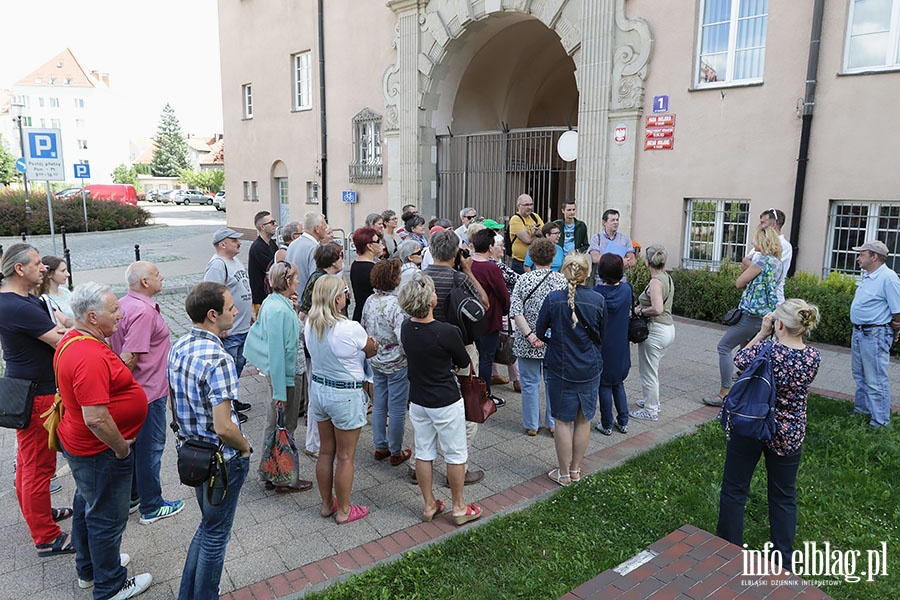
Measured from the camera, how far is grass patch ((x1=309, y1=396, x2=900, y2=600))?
12.2 ft

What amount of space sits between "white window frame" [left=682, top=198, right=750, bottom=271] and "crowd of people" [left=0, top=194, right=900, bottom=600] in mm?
4064

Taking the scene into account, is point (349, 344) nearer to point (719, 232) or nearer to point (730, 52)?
point (719, 232)

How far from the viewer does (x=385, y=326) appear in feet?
15.8

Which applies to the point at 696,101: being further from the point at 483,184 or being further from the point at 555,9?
the point at 483,184

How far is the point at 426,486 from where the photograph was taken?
4.35 meters

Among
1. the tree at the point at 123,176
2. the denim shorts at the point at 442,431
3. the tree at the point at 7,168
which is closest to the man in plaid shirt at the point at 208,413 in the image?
the denim shorts at the point at 442,431

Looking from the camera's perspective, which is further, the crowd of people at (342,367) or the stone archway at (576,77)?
the stone archway at (576,77)

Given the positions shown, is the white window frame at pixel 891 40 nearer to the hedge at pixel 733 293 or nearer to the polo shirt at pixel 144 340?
the hedge at pixel 733 293

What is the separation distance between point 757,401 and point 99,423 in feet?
11.9

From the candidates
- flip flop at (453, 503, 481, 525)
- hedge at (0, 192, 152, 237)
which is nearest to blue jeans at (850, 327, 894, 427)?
flip flop at (453, 503, 481, 525)

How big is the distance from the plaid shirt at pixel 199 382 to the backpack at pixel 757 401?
2880mm

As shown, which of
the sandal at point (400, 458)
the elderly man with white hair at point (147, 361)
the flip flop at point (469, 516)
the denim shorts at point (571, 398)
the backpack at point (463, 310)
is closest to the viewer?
the elderly man with white hair at point (147, 361)

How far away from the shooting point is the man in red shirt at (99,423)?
3.13 m

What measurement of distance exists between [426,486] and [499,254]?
9.34 ft
